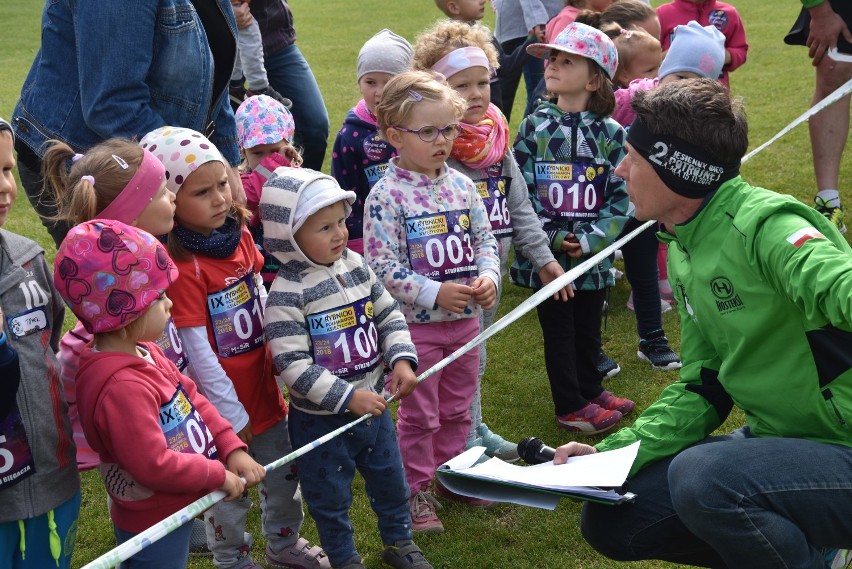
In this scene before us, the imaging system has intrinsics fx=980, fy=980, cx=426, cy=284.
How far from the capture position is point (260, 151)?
425 centimetres

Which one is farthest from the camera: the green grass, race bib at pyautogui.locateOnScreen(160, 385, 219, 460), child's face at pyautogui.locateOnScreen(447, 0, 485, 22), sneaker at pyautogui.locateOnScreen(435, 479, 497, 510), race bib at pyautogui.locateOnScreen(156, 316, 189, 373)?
child's face at pyautogui.locateOnScreen(447, 0, 485, 22)

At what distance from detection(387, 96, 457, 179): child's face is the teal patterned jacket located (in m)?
0.75

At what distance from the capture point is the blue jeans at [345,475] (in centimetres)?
330

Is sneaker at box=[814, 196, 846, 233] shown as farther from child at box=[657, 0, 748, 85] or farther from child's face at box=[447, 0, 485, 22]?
child's face at box=[447, 0, 485, 22]

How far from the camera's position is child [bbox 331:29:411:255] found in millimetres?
4379

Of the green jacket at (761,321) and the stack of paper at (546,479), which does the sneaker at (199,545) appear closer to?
the stack of paper at (546,479)

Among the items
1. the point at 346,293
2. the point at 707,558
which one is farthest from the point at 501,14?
the point at 707,558

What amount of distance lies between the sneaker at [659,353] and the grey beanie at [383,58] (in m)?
1.93

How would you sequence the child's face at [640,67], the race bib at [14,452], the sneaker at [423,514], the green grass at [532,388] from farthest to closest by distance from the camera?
the child's face at [640,67] → the sneaker at [423,514] → the green grass at [532,388] → the race bib at [14,452]

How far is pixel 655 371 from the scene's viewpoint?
5.11 m

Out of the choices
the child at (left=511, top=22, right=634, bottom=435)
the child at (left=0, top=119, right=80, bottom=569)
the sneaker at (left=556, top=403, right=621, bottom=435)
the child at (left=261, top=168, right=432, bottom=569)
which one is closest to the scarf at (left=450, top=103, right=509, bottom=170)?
the child at (left=511, top=22, right=634, bottom=435)

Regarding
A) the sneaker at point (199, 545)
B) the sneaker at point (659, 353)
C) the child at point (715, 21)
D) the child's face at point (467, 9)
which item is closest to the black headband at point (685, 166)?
the sneaker at point (199, 545)

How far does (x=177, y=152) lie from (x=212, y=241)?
0.31 metres

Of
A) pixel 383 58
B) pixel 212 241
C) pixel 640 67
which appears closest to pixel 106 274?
pixel 212 241
